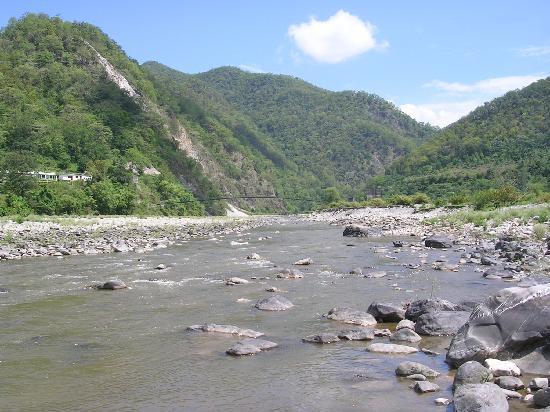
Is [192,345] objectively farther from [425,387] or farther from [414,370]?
[425,387]

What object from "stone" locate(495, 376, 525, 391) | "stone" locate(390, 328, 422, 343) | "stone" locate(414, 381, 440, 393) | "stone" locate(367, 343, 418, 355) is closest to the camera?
"stone" locate(495, 376, 525, 391)

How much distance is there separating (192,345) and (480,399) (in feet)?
17.1

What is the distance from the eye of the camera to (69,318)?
460 inches

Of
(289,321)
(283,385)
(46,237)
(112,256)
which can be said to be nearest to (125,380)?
(283,385)

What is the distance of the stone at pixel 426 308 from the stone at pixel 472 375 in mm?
3454

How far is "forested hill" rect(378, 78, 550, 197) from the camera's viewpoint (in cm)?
10125

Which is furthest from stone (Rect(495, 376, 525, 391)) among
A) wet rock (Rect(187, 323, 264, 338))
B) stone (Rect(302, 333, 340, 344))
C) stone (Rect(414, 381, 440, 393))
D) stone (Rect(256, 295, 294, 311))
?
stone (Rect(256, 295, 294, 311))

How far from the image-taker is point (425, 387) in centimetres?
693

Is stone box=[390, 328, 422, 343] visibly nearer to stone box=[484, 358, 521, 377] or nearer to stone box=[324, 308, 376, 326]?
stone box=[324, 308, 376, 326]

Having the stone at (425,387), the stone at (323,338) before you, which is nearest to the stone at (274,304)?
the stone at (323,338)

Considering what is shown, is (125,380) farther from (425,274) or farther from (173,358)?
(425,274)

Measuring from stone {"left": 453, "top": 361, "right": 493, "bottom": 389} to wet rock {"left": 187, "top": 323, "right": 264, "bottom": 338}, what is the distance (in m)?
4.11

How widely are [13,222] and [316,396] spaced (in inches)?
1492

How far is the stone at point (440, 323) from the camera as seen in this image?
31.9 ft
